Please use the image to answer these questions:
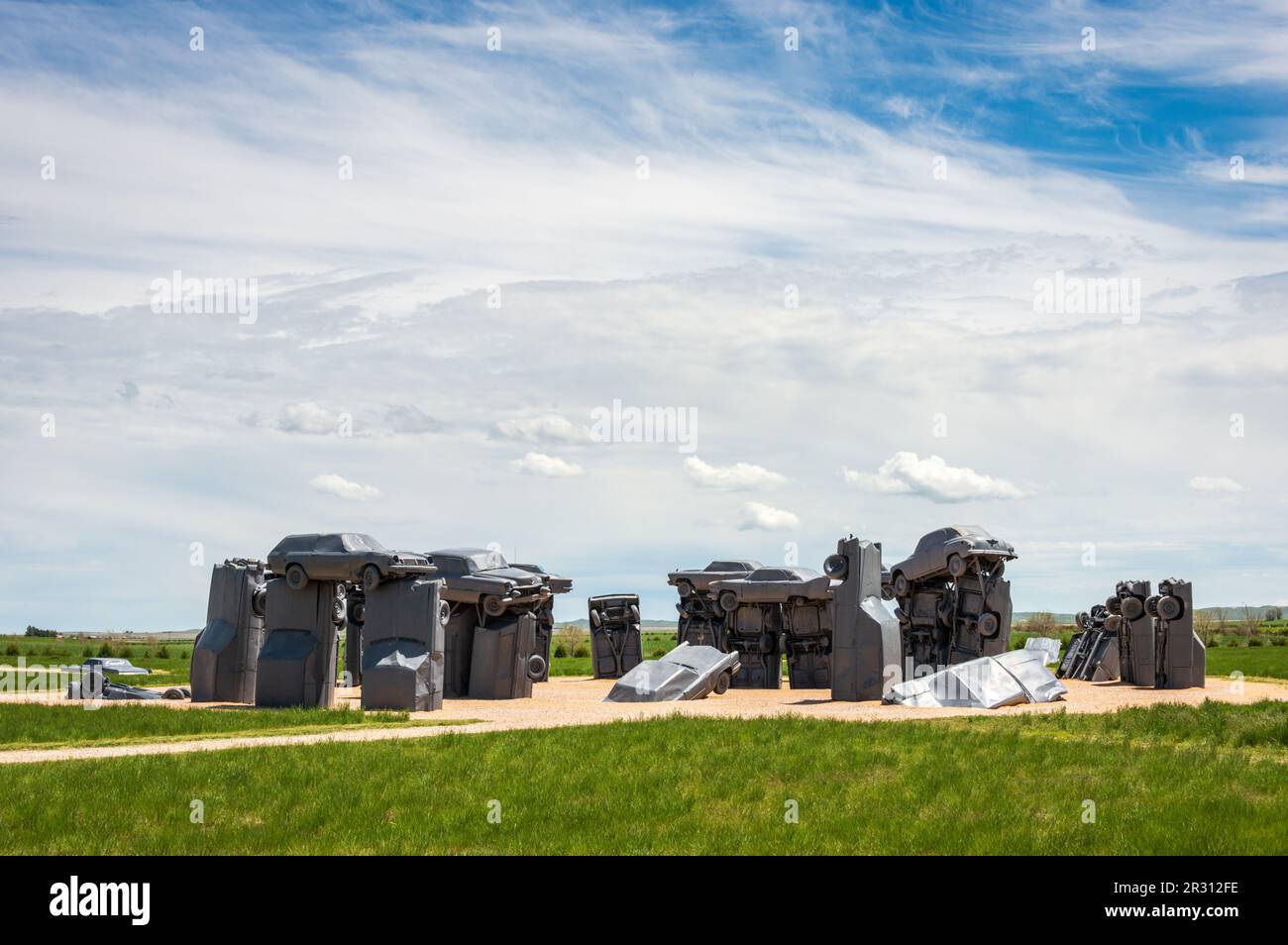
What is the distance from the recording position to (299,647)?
81.4 ft

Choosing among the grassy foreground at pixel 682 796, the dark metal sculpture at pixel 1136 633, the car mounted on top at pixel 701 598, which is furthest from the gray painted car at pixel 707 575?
the grassy foreground at pixel 682 796

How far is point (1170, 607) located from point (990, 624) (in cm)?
423

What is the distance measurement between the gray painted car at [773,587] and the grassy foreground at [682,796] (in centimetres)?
1727

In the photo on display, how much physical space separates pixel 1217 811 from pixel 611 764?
257 inches

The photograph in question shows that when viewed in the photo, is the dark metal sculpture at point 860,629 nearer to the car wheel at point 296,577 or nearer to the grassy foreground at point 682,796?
the grassy foreground at point 682,796

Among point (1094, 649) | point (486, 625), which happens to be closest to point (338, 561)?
point (486, 625)

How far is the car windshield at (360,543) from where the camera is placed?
80.7 ft

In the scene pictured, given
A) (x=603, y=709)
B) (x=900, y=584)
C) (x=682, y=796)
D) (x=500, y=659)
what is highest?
(x=900, y=584)

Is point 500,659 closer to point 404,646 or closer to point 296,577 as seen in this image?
point 404,646

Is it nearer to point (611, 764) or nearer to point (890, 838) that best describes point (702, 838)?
point (890, 838)

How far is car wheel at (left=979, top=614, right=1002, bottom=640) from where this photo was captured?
1184 inches

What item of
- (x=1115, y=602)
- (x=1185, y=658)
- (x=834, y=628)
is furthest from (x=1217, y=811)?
(x=1115, y=602)

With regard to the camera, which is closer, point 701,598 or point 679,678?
point 679,678

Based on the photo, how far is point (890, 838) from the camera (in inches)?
469
